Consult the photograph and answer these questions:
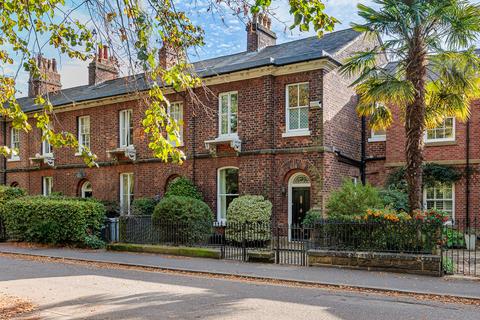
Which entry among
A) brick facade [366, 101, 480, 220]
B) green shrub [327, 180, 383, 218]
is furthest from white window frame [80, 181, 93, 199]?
green shrub [327, 180, 383, 218]

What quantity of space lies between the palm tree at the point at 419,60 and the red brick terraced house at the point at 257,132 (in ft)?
9.65

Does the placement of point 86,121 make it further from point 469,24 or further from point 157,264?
point 469,24

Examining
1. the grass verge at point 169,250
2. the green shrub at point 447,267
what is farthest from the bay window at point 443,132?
the grass verge at point 169,250

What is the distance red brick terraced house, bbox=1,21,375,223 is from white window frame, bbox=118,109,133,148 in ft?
0.16

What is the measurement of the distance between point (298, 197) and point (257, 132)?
3.00 m

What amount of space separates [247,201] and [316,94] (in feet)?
15.4

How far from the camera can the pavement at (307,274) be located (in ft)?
33.2

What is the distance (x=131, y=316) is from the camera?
7.69 meters

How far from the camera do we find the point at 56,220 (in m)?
19.1

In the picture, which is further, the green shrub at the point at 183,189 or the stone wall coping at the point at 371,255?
the green shrub at the point at 183,189

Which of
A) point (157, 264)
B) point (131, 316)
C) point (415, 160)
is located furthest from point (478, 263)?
point (131, 316)

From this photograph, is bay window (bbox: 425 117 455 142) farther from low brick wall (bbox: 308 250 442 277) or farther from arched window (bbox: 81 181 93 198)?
arched window (bbox: 81 181 93 198)

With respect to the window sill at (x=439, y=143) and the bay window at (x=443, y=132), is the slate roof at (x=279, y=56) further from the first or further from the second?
the window sill at (x=439, y=143)

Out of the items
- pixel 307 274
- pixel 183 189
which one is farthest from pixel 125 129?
pixel 307 274
